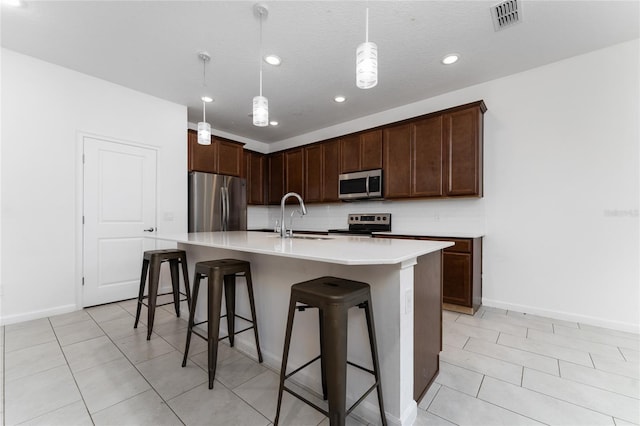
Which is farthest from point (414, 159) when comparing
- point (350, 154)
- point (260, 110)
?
point (260, 110)

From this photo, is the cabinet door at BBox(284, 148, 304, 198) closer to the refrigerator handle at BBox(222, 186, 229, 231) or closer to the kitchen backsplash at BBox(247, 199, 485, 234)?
the kitchen backsplash at BBox(247, 199, 485, 234)

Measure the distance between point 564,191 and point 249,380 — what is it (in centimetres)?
350

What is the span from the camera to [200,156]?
4.30 meters

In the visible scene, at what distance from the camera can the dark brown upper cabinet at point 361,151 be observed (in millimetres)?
4023

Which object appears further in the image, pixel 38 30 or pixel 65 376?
pixel 38 30

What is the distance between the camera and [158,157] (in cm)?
380

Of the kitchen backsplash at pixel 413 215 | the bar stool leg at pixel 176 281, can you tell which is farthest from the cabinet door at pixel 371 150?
the bar stool leg at pixel 176 281

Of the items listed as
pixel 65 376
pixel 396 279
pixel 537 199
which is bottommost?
pixel 65 376

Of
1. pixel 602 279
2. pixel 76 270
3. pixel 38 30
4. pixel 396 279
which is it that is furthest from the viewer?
pixel 76 270

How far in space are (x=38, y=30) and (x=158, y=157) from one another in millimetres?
1629

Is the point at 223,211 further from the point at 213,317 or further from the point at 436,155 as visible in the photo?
the point at 436,155

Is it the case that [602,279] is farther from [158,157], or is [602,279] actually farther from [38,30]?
[38,30]

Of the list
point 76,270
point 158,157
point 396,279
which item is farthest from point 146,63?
point 396,279

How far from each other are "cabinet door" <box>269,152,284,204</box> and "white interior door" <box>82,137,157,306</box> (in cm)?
222
